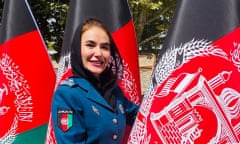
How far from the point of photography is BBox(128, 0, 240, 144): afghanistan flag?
2.01 m

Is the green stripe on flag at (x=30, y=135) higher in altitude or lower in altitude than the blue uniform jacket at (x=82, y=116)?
lower

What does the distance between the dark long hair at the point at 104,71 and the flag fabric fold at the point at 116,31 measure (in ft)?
3.22

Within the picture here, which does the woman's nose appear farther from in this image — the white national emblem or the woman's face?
the white national emblem

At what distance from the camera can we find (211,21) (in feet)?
6.66

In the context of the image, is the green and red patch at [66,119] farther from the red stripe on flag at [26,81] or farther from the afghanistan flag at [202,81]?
the red stripe on flag at [26,81]

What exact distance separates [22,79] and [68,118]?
6.20 ft

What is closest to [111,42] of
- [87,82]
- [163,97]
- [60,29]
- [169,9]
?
[87,82]

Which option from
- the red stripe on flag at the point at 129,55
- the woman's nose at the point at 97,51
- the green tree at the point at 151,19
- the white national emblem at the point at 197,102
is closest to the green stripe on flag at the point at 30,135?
the red stripe on flag at the point at 129,55

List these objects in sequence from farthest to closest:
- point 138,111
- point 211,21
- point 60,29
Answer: point 60,29
point 138,111
point 211,21

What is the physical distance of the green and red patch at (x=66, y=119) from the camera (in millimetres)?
1724

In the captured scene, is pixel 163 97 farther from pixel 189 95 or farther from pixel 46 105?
pixel 46 105

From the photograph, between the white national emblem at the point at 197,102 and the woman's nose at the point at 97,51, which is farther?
the white national emblem at the point at 197,102

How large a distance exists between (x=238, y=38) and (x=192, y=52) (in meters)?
0.21

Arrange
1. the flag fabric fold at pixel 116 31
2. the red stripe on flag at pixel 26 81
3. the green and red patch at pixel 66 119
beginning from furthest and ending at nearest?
the red stripe on flag at pixel 26 81, the flag fabric fold at pixel 116 31, the green and red patch at pixel 66 119
